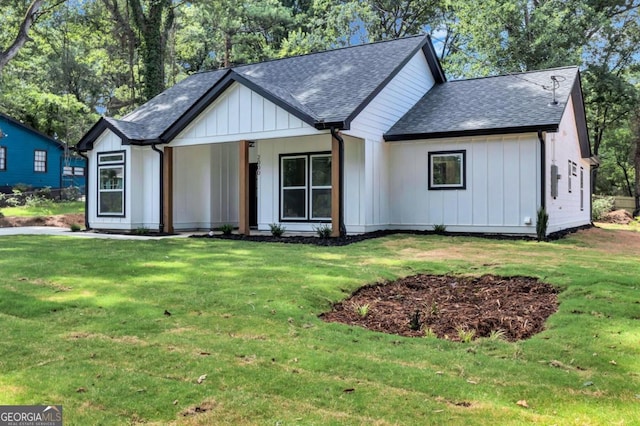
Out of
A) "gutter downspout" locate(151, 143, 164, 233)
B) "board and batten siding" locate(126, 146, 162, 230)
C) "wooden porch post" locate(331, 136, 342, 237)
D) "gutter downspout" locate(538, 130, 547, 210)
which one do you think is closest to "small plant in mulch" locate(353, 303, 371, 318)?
"wooden porch post" locate(331, 136, 342, 237)

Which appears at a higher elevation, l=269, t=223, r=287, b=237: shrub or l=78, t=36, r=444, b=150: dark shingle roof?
l=78, t=36, r=444, b=150: dark shingle roof

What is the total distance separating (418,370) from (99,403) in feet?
6.36

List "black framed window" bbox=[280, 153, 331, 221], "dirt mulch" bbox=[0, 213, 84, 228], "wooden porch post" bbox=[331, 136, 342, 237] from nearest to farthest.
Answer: "wooden porch post" bbox=[331, 136, 342, 237] → "black framed window" bbox=[280, 153, 331, 221] → "dirt mulch" bbox=[0, 213, 84, 228]

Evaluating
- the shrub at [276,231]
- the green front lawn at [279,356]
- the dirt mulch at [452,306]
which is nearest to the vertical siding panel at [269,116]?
the shrub at [276,231]

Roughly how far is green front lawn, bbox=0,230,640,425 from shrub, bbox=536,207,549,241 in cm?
461

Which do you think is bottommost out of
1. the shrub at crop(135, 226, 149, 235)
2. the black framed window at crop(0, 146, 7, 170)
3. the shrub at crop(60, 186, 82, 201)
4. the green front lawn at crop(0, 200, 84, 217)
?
the shrub at crop(135, 226, 149, 235)

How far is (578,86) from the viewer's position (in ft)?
49.2

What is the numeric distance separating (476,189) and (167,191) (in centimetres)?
790

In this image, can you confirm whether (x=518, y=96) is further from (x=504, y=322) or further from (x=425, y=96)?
(x=504, y=322)

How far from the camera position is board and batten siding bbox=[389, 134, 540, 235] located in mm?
11867

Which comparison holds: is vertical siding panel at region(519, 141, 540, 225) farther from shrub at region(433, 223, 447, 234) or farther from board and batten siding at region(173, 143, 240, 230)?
board and batten siding at region(173, 143, 240, 230)

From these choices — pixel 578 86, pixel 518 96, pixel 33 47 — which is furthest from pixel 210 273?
pixel 33 47

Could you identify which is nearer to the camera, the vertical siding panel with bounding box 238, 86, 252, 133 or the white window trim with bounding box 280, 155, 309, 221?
the vertical siding panel with bounding box 238, 86, 252, 133

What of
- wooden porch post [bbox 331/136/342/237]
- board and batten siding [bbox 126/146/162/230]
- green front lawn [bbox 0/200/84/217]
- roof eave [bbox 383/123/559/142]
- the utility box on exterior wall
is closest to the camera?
roof eave [bbox 383/123/559/142]
